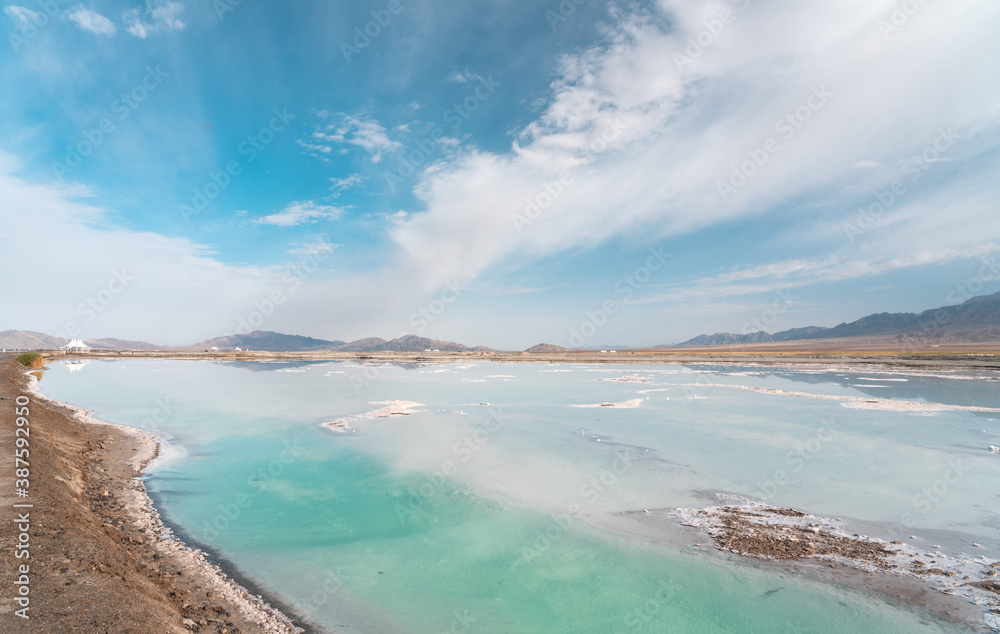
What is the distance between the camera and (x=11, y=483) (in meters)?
7.58

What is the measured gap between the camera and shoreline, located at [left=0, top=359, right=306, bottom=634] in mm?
4523

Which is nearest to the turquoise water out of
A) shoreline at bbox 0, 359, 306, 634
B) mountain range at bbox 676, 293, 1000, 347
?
shoreline at bbox 0, 359, 306, 634

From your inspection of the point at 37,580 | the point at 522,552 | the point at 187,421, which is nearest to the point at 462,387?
the point at 187,421

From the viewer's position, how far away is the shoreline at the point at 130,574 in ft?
14.8

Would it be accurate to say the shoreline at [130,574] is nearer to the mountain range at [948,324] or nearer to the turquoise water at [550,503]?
the turquoise water at [550,503]

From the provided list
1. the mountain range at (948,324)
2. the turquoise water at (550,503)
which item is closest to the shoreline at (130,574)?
the turquoise water at (550,503)

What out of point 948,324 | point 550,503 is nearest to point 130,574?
point 550,503

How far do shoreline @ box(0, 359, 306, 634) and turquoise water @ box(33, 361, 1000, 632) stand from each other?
43cm

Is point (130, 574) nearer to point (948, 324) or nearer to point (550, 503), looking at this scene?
point (550, 503)

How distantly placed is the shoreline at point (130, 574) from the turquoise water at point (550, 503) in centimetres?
43

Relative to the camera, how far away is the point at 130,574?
18.5ft

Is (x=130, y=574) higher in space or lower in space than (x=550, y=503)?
higher

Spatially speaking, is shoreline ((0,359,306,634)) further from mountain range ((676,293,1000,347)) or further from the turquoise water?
mountain range ((676,293,1000,347))

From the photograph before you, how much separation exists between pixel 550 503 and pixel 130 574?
23.7 feet
